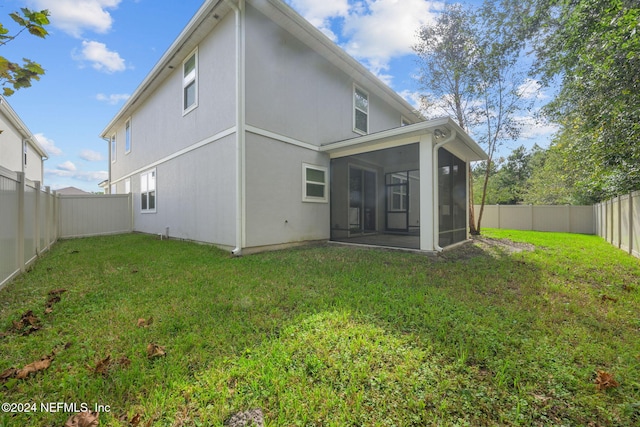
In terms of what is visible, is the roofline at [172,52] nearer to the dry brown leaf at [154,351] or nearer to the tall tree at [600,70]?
the dry brown leaf at [154,351]

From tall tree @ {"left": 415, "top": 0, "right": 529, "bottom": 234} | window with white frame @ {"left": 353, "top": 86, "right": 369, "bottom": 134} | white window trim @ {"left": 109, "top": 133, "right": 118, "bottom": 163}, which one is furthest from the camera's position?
white window trim @ {"left": 109, "top": 133, "right": 118, "bottom": 163}

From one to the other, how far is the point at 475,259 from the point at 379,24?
796 centimetres

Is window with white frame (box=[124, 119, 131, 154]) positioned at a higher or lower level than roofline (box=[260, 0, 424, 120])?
lower

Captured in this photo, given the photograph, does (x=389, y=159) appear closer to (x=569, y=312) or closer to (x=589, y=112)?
(x=589, y=112)

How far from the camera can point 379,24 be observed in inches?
343

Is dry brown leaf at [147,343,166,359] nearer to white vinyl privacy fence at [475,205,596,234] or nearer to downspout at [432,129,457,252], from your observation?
downspout at [432,129,457,252]

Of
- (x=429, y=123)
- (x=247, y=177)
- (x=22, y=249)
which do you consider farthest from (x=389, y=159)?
(x=22, y=249)

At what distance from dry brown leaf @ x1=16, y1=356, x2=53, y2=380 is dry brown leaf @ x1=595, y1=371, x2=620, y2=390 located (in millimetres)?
3752

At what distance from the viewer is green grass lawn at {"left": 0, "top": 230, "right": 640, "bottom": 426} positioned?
154cm

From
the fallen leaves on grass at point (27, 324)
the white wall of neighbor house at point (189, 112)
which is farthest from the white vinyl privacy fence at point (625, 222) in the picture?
the fallen leaves on grass at point (27, 324)

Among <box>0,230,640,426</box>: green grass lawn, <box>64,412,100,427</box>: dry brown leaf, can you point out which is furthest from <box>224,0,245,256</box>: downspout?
<box>64,412,100,427</box>: dry brown leaf

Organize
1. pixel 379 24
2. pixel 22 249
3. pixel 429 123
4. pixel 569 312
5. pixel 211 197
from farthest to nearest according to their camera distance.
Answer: pixel 379 24
pixel 211 197
pixel 429 123
pixel 22 249
pixel 569 312

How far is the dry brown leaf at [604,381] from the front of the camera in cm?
169

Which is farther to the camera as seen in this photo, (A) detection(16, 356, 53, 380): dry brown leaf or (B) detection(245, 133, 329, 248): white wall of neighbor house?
(B) detection(245, 133, 329, 248): white wall of neighbor house
